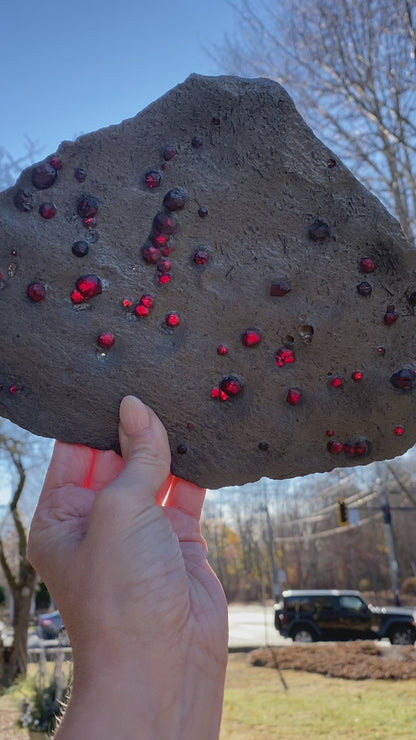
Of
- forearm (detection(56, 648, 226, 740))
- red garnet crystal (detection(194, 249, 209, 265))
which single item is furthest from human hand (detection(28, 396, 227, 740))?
red garnet crystal (detection(194, 249, 209, 265))

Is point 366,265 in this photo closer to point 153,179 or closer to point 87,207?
point 153,179

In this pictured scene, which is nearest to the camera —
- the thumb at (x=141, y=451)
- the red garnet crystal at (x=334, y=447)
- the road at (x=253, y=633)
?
the thumb at (x=141, y=451)

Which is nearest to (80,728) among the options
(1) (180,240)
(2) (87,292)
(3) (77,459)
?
(3) (77,459)

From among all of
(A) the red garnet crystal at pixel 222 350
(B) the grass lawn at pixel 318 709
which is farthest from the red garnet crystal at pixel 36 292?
(B) the grass lawn at pixel 318 709

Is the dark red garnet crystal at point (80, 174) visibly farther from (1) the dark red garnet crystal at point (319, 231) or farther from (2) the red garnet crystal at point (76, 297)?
(1) the dark red garnet crystal at point (319, 231)

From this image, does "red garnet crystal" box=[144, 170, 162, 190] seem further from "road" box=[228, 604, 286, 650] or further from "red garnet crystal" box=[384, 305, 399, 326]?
"road" box=[228, 604, 286, 650]

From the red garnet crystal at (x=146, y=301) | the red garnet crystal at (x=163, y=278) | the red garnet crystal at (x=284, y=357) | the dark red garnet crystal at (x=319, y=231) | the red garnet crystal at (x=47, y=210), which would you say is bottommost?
the red garnet crystal at (x=284, y=357)

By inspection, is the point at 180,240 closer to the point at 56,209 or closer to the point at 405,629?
the point at 56,209
